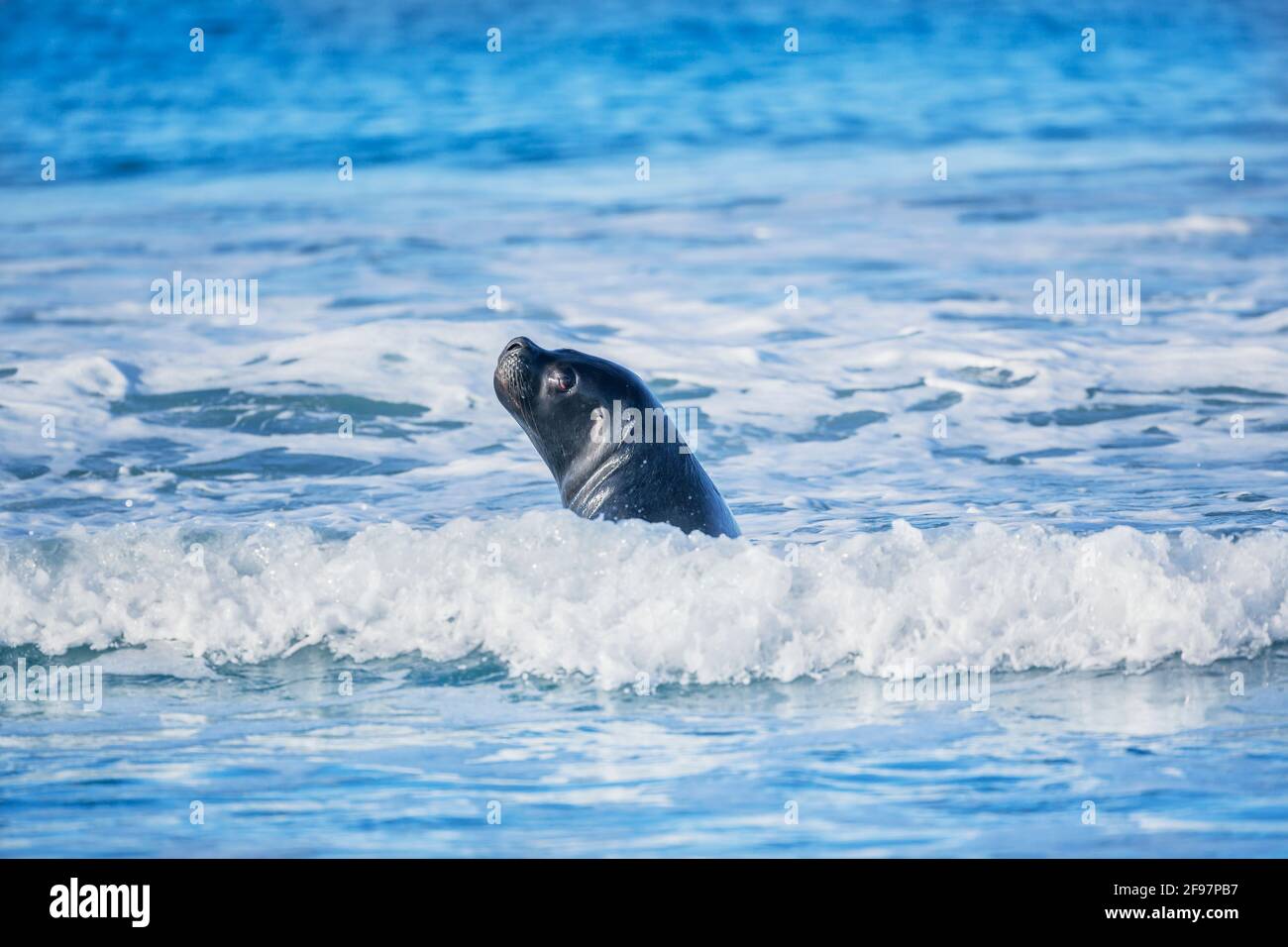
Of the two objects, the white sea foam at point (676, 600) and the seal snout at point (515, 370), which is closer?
the white sea foam at point (676, 600)

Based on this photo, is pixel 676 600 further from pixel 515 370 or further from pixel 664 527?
pixel 515 370

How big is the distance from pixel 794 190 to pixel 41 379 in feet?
41.2

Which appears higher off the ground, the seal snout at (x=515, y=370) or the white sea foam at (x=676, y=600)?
the seal snout at (x=515, y=370)

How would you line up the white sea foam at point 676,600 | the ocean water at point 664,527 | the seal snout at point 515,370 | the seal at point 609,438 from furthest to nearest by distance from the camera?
the seal snout at point 515,370 < the seal at point 609,438 < the white sea foam at point 676,600 < the ocean water at point 664,527

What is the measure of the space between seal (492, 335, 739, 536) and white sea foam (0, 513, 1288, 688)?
32cm

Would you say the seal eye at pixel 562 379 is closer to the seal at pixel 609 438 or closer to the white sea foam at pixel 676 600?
the seal at pixel 609 438

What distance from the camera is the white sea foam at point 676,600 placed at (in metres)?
8.12

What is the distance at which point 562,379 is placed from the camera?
9125mm

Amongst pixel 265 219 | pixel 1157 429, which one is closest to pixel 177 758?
pixel 1157 429

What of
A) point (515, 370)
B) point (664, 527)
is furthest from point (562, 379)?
point (664, 527)

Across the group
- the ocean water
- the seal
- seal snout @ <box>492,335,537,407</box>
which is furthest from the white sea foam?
seal snout @ <box>492,335,537,407</box>

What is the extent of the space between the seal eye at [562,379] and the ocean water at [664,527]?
0.71 meters

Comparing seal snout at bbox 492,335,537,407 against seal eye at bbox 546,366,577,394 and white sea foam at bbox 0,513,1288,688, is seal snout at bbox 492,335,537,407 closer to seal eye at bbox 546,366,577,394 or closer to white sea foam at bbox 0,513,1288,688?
seal eye at bbox 546,366,577,394

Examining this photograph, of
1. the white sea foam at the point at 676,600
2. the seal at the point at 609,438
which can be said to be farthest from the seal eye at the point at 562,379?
the white sea foam at the point at 676,600
